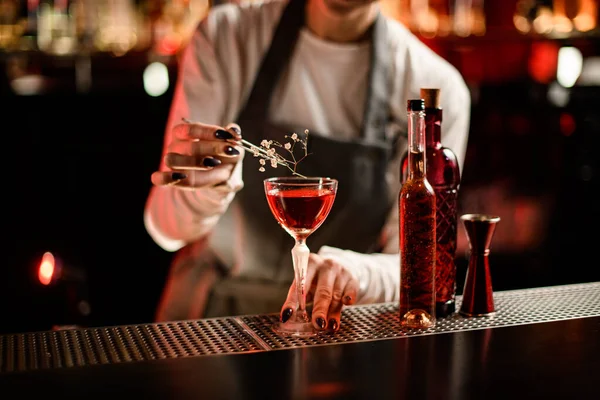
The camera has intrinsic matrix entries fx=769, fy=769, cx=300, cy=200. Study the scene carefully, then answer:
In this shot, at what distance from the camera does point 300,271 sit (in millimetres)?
1198

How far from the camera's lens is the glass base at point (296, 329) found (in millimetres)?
1190

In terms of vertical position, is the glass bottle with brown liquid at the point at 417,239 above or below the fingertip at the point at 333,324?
above

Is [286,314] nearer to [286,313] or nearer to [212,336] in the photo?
[286,313]

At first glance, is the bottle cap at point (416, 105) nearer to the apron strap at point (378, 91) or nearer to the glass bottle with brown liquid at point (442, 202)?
the glass bottle with brown liquid at point (442, 202)

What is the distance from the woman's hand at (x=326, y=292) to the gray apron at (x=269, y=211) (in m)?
1.10

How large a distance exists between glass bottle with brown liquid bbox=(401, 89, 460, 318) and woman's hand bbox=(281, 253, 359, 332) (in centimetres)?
16

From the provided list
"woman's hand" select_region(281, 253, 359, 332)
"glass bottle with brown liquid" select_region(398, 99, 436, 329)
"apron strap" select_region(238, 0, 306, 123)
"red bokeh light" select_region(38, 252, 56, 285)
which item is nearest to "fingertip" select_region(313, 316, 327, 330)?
"woman's hand" select_region(281, 253, 359, 332)

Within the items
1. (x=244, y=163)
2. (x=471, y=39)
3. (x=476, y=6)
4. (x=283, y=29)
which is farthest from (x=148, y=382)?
(x=476, y=6)

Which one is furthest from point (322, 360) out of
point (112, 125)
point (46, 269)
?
point (112, 125)

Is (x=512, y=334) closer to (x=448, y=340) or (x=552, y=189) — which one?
(x=448, y=340)

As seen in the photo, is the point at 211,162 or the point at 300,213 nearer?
the point at 300,213

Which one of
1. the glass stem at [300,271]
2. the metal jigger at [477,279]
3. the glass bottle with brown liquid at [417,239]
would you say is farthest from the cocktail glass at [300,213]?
the metal jigger at [477,279]

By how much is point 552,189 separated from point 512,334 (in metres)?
2.71

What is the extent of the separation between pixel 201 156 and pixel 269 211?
1085 mm
